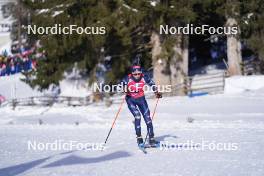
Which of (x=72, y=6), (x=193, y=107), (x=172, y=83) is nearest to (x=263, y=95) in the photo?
(x=193, y=107)

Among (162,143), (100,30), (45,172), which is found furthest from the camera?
(100,30)

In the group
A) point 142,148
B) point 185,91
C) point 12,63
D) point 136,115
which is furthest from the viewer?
point 12,63

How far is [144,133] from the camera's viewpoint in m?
15.7

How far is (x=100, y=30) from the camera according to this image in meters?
26.9

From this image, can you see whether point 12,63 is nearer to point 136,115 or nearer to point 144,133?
point 144,133

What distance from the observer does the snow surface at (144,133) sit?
9.93m

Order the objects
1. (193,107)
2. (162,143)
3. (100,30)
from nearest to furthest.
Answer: (162,143)
(193,107)
(100,30)

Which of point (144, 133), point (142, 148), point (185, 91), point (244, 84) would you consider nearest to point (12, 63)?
point (185, 91)

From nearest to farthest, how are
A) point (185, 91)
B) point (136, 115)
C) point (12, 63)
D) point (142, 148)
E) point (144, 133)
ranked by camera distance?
point (142, 148)
point (136, 115)
point (144, 133)
point (185, 91)
point (12, 63)

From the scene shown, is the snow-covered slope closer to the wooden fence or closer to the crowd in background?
the wooden fence

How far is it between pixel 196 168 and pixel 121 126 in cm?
893

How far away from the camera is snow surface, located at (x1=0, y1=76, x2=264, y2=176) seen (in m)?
9.93

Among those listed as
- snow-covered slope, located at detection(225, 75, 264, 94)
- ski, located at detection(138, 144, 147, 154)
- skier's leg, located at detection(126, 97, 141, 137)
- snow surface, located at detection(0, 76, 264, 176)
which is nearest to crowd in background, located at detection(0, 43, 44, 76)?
snow surface, located at detection(0, 76, 264, 176)

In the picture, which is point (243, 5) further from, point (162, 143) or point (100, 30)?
point (162, 143)
